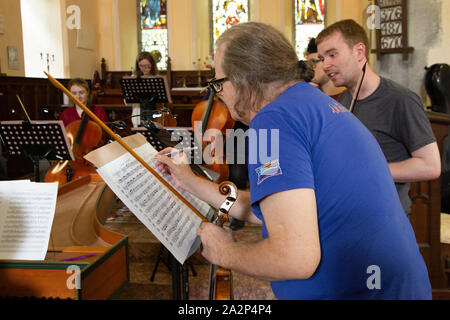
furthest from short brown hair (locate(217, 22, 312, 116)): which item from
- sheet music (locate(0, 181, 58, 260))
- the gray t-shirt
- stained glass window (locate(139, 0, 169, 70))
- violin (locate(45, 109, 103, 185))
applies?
stained glass window (locate(139, 0, 169, 70))

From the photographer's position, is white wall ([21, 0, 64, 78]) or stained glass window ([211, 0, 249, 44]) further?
stained glass window ([211, 0, 249, 44])

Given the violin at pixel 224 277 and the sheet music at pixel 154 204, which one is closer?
the violin at pixel 224 277

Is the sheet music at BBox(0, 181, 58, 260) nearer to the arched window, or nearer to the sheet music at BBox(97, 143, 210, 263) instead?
the sheet music at BBox(97, 143, 210, 263)

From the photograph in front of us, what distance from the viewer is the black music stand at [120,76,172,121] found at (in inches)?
209

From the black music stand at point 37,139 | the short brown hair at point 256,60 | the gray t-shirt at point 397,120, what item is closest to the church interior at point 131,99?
the black music stand at point 37,139

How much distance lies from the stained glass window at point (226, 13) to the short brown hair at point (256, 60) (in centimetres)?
1188

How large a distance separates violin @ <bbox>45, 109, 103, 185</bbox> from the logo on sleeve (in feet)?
9.91

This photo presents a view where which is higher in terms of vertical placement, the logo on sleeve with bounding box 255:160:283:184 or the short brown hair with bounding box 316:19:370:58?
the short brown hair with bounding box 316:19:370:58

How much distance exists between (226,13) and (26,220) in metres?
12.2

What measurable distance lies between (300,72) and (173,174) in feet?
2.17

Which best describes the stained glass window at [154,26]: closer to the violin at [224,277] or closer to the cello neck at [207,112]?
the cello neck at [207,112]

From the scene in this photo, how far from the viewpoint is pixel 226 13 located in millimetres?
12758

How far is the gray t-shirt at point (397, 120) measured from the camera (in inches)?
79.0

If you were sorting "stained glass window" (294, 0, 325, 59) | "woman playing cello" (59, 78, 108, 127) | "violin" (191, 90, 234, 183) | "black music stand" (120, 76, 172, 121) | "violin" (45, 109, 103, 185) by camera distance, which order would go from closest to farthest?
"violin" (45, 109, 103, 185), "violin" (191, 90, 234, 183), "woman playing cello" (59, 78, 108, 127), "black music stand" (120, 76, 172, 121), "stained glass window" (294, 0, 325, 59)
